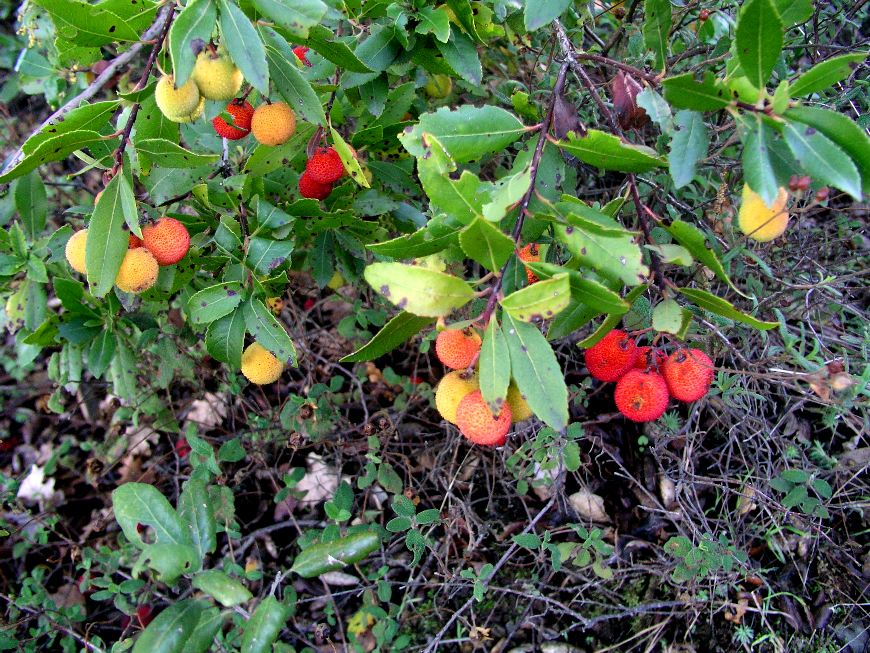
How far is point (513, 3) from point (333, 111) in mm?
608

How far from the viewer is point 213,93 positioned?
1459mm

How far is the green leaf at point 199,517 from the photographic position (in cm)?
178

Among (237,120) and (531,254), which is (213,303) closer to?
(237,120)

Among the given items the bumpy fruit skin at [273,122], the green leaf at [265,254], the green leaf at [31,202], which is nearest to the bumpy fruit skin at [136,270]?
the green leaf at [265,254]

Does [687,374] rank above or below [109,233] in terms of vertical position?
below

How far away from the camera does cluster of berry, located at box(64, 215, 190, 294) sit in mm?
1592

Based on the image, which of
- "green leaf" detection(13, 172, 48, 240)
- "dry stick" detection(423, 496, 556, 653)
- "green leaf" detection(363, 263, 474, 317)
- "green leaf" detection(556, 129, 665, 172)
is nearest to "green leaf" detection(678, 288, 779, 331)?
"green leaf" detection(556, 129, 665, 172)

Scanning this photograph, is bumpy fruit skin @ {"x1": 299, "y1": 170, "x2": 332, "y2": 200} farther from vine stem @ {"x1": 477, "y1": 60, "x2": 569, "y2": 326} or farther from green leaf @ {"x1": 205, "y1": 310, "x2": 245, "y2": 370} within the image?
vine stem @ {"x1": 477, "y1": 60, "x2": 569, "y2": 326}

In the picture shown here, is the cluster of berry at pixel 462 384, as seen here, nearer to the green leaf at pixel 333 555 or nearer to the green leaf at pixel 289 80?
the green leaf at pixel 333 555

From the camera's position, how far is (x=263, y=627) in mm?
1471

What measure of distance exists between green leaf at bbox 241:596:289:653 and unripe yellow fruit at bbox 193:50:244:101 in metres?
1.18

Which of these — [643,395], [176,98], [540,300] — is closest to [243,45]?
[176,98]

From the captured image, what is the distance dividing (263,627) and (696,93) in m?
1.47

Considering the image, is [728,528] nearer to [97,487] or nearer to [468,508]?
[468,508]
